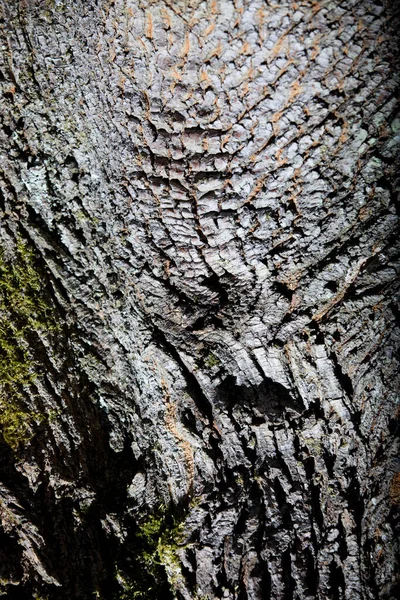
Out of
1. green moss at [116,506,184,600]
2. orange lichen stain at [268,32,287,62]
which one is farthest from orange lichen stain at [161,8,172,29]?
green moss at [116,506,184,600]

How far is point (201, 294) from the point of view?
1516 millimetres

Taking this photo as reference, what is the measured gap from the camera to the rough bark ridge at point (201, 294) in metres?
1.29

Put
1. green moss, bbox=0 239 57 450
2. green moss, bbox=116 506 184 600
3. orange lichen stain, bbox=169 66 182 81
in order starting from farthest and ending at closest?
green moss, bbox=0 239 57 450
green moss, bbox=116 506 184 600
orange lichen stain, bbox=169 66 182 81

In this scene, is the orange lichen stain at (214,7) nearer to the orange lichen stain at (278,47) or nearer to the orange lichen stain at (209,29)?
the orange lichen stain at (209,29)

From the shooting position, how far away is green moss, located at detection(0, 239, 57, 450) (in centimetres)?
164

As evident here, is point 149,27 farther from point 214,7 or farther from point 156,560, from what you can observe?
point 156,560

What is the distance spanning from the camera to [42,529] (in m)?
1.54

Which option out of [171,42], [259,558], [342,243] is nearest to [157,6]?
[171,42]

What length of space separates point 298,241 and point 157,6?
2.55 ft

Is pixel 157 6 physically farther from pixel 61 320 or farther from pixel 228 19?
pixel 61 320

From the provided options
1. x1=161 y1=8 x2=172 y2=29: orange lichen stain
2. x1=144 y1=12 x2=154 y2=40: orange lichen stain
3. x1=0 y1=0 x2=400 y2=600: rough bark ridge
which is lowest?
x1=0 y1=0 x2=400 y2=600: rough bark ridge

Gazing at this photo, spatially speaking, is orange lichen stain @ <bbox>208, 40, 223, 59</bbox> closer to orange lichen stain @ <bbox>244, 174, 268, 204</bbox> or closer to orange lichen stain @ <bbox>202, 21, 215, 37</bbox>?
orange lichen stain @ <bbox>202, 21, 215, 37</bbox>

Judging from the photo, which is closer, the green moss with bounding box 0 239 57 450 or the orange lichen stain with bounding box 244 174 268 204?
the orange lichen stain with bounding box 244 174 268 204

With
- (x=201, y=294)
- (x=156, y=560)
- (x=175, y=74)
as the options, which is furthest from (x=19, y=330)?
(x=175, y=74)
